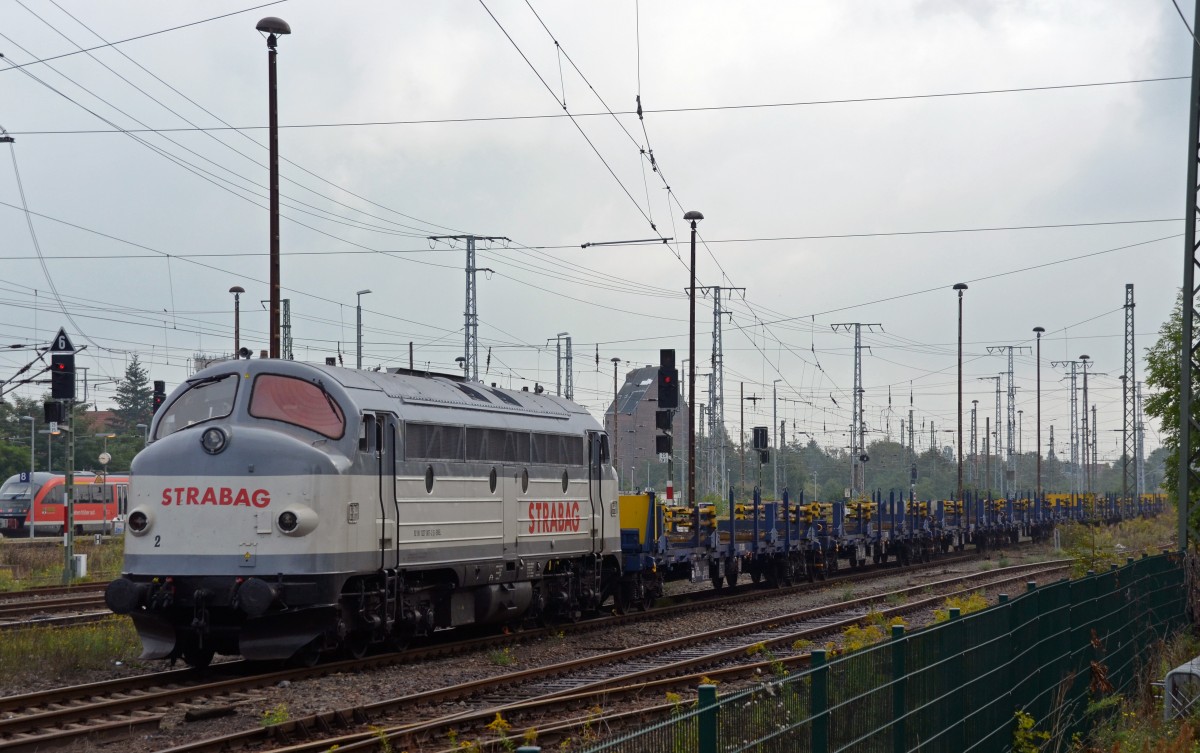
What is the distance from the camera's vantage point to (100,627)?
1909 centimetres

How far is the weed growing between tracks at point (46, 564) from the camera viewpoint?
3414cm

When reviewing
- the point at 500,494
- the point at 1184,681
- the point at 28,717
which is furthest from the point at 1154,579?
the point at 28,717

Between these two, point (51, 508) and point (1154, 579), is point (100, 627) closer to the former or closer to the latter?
point (1154, 579)

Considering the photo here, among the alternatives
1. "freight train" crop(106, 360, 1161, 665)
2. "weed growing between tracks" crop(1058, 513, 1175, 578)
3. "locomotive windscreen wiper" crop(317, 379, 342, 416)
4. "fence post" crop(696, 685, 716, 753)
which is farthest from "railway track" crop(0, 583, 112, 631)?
"weed growing between tracks" crop(1058, 513, 1175, 578)

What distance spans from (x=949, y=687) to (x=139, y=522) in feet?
33.4

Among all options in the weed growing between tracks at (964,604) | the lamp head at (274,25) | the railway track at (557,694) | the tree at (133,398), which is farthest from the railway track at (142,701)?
the tree at (133,398)

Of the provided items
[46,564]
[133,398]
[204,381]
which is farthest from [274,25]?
[133,398]

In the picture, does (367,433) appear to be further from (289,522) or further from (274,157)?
(274,157)

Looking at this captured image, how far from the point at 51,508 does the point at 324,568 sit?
53673 mm

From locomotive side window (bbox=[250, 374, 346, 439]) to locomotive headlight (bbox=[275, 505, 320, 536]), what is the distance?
114cm

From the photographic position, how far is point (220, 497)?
15.0 m

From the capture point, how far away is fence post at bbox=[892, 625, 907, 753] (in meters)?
7.47

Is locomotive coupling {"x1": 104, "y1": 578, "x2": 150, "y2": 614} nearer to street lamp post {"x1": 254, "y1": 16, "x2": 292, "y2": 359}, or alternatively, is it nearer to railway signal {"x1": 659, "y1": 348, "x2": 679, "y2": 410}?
street lamp post {"x1": 254, "y1": 16, "x2": 292, "y2": 359}

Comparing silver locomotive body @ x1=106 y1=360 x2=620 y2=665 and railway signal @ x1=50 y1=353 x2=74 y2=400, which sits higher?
railway signal @ x1=50 y1=353 x2=74 y2=400
